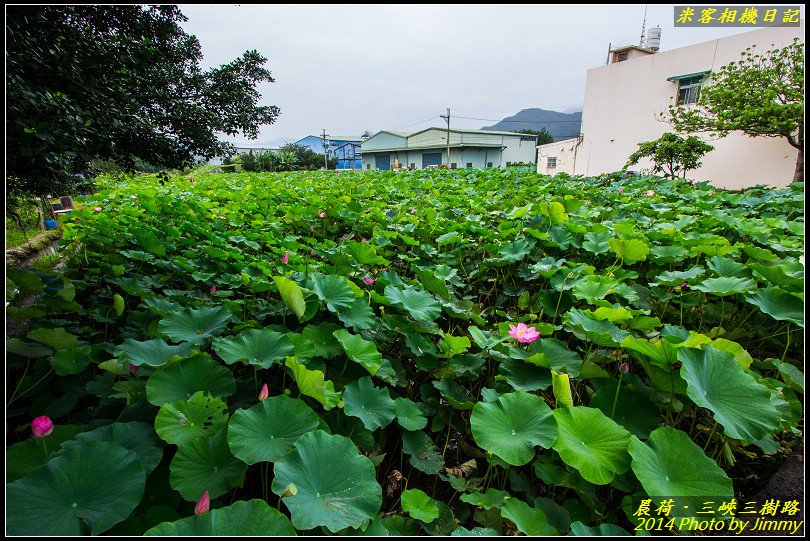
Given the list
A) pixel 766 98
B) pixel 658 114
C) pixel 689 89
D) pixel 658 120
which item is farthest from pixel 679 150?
pixel 689 89

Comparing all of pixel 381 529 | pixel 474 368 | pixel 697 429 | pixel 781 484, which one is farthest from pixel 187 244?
pixel 781 484

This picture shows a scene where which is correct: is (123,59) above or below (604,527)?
above

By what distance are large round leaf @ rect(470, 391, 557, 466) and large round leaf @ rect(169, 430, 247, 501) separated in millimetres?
565

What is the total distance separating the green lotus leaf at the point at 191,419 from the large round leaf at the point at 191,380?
69 millimetres

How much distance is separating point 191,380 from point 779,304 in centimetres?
201

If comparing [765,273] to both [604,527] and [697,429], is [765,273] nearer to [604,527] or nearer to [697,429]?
[697,429]

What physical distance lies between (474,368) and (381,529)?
651mm

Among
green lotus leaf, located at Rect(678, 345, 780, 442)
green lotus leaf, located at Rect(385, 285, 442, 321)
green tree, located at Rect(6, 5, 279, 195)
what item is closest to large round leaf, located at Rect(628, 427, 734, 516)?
green lotus leaf, located at Rect(678, 345, 780, 442)

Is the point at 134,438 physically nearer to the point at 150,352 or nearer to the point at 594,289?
the point at 150,352

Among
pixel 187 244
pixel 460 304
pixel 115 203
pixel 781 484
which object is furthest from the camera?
A: pixel 115 203

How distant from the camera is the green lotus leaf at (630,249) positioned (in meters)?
1.99

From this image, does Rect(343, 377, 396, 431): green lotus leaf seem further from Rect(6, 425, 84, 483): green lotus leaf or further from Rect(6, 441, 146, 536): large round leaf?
Rect(6, 425, 84, 483): green lotus leaf

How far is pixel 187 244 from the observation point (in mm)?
2785

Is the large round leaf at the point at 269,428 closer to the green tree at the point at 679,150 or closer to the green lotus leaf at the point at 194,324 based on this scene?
the green lotus leaf at the point at 194,324
